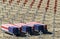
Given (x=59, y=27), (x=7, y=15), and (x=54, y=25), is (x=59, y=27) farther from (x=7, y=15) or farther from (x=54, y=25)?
(x=7, y=15)

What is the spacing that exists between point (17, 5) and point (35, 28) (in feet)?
6.17

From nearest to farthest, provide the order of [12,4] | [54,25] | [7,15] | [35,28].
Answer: [35,28] < [54,25] < [7,15] < [12,4]

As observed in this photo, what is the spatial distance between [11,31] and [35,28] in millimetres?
313

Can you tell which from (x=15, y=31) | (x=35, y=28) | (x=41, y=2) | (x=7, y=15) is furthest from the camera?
(x=41, y=2)

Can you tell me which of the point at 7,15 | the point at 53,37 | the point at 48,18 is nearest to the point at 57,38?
the point at 53,37

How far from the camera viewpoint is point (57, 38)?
287 cm

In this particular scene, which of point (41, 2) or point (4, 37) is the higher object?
point (41, 2)

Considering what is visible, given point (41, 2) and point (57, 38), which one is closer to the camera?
point (57, 38)

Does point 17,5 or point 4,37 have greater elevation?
→ point 17,5

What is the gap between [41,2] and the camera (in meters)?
4.74

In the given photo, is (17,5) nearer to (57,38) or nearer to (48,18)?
(48,18)

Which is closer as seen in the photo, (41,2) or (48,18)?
(48,18)

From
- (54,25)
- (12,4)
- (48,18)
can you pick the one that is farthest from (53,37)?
(12,4)

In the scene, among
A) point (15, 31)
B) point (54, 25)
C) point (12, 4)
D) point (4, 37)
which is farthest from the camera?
point (12, 4)
